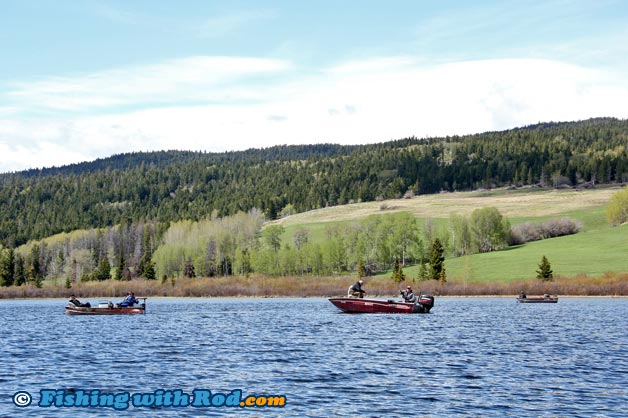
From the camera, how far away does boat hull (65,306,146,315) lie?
96938 mm

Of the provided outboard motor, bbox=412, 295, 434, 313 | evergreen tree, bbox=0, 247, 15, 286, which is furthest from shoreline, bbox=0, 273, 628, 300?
outboard motor, bbox=412, 295, 434, 313

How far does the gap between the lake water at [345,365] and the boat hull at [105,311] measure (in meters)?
19.1

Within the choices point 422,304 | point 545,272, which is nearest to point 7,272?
point 545,272

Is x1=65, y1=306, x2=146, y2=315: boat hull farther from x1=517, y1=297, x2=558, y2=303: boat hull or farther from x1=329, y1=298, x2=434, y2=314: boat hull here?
x1=517, y1=297, x2=558, y2=303: boat hull

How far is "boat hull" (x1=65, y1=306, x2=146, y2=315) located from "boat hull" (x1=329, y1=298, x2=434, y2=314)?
78.8 feet

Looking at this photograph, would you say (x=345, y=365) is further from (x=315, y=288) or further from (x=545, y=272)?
(x=315, y=288)

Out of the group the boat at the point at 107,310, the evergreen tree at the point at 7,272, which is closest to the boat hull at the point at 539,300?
the boat at the point at 107,310

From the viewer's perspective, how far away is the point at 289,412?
32188 mm

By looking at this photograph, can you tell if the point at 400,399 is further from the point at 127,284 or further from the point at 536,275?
the point at 127,284

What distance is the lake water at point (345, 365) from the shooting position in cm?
3347

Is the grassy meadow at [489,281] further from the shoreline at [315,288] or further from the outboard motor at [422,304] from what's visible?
the outboard motor at [422,304]

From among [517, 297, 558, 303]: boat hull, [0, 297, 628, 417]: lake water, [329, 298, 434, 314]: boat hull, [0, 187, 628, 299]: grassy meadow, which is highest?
[0, 187, 628, 299]: grassy meadow

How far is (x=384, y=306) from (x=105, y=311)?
33.6m

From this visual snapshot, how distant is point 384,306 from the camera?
89.8 meters
